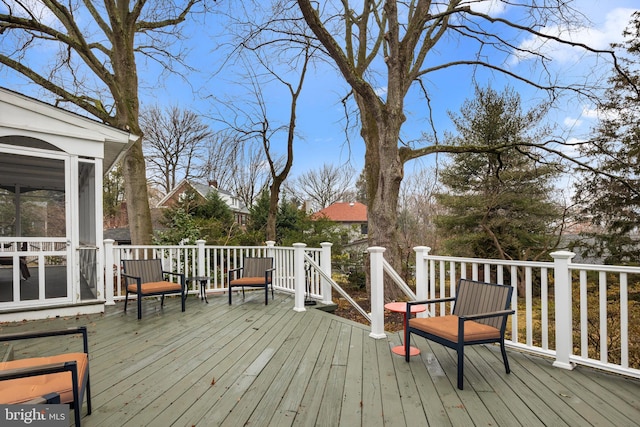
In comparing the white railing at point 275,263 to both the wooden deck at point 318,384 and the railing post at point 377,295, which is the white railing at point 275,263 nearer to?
the wooden deck at point 318,384

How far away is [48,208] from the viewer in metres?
5.05

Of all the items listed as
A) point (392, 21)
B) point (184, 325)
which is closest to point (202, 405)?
point (184, 325)

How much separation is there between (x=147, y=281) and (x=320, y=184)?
80.3 ft

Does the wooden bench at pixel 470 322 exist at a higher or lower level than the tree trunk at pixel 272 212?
lower

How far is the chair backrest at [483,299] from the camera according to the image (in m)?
3.03

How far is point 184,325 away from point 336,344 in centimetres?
210

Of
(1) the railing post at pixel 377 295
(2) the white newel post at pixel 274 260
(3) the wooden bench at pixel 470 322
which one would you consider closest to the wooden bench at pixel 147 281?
(2) the white newel post at pixel 274 260

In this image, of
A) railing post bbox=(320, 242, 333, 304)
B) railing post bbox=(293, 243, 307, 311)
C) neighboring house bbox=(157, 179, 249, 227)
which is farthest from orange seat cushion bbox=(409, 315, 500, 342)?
neighboring house bbox=(157, 179, 249, 227)

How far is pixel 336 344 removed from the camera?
3766 mm

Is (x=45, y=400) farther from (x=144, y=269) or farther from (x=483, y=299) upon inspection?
(x=144, y=269)

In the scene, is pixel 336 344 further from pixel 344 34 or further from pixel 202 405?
pixel 344 34

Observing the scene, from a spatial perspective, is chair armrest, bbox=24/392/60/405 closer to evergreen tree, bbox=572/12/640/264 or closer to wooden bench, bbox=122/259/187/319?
wooden bench, bbox=122/259/187/319

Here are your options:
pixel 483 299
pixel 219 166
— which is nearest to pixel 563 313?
pixel 483 299

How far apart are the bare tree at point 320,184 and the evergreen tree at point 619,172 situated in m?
19.8
